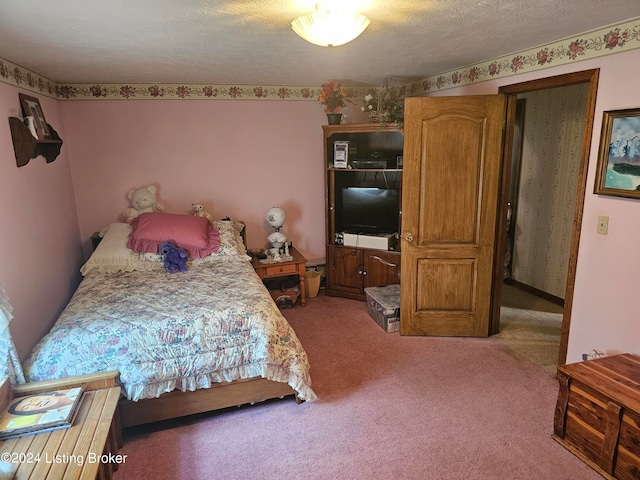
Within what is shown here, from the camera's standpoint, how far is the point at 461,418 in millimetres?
2318

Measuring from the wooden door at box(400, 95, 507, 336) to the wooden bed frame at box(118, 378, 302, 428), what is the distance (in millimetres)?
1393

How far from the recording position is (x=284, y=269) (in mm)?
3857

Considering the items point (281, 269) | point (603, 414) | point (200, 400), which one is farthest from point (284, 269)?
point (603, 414)

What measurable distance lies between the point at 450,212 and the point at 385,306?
0.95 meters

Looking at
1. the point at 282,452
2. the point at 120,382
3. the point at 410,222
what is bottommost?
the point at 282,452

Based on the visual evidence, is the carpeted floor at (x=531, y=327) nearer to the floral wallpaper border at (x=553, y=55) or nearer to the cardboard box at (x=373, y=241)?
the cardboard box at (x=373, y=241)

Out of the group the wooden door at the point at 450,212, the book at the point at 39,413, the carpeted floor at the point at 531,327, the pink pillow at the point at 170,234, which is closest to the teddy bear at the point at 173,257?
the pink pillow at the point at 170,234

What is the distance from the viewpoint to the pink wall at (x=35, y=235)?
2.38 metres

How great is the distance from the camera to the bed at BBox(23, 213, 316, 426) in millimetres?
2131

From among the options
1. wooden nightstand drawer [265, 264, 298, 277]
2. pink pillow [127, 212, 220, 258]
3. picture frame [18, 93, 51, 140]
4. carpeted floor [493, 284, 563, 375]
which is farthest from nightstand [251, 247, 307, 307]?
picture frame [18, 93, 51, 140]

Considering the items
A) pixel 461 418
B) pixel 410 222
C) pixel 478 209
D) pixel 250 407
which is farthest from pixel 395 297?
pixel 250 407

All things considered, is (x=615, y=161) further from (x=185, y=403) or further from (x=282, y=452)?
(x=185, y=403)

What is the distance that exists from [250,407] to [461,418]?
1.25 metres

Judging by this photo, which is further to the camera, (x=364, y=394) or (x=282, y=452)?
(x=364, y=394)
